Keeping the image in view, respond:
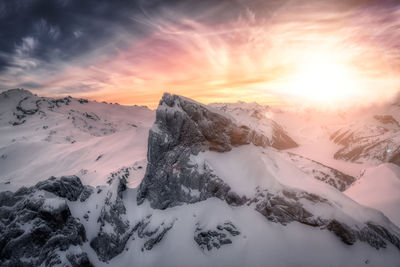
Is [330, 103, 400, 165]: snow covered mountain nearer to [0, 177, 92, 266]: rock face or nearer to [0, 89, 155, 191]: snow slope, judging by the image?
[0, 89, 155, 191]: snow slope

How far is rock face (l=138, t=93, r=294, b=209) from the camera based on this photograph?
33.0 metres

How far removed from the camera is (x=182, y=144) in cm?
3581

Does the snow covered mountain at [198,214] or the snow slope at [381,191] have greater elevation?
the snow covered mountain at [198,214]

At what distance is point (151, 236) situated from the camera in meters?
30.5

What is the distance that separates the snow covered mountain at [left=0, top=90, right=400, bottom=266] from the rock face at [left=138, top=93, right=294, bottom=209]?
0.20 metres

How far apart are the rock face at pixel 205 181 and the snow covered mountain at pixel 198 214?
14 centimetres

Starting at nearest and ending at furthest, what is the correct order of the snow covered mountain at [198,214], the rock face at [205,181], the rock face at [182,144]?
the snow covered mountain at [198,214]
the rock face at [205,181]
the rock face at [182,144]

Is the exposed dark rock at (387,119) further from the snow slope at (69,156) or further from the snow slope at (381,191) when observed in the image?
the snow slope at (69,156)

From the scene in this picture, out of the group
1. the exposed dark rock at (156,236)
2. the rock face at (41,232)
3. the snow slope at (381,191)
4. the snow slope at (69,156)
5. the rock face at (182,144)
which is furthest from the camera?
the snow slope at (69,156)

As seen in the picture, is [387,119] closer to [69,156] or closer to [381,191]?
[381,191]

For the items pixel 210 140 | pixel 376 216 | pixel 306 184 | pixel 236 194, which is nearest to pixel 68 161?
pixel 210 140

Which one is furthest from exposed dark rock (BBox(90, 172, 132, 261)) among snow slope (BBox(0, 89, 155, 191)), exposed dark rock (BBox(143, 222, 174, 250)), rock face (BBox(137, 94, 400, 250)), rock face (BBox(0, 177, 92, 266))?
snow slope (BBox(0, 89, 155, 191))

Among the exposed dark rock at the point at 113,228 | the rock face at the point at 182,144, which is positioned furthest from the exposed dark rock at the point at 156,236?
the exposed dark rock at the point at 113,228

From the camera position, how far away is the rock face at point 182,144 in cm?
3300
